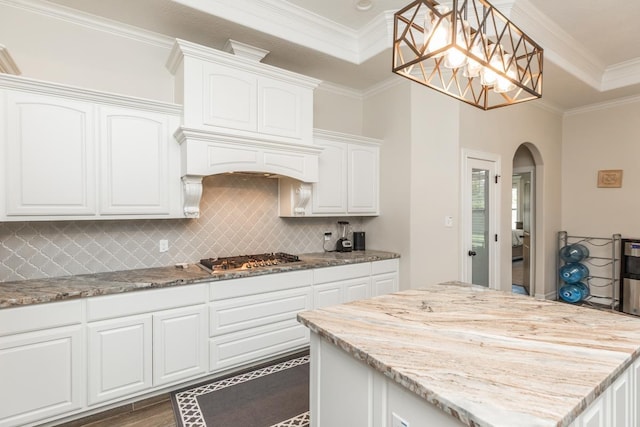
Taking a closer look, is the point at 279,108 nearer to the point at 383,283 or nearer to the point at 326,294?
the point at 326,294

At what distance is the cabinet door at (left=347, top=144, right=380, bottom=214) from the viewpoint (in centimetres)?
383

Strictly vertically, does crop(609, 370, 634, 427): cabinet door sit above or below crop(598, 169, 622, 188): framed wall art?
below

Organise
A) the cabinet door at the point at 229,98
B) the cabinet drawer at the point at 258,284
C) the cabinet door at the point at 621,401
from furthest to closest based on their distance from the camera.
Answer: the cabinet door at the point at 229,98 < the cabinet drawer at the point at 258,284 < the cabinet door at the point at 621,401

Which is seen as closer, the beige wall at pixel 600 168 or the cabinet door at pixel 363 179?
the cabinet door at pixel 363 179

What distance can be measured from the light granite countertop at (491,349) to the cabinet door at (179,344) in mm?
1273

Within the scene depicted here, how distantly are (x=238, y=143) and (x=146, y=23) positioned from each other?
1276mm

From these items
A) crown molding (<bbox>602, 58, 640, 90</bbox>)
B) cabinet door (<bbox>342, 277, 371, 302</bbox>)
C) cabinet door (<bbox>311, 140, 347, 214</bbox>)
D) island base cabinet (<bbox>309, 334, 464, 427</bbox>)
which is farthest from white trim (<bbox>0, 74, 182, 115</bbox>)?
crown molding (<bbox>602, 58, 640, 90</bbox>)

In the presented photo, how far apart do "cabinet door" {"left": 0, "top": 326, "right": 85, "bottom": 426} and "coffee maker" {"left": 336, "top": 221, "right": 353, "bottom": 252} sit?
264cm

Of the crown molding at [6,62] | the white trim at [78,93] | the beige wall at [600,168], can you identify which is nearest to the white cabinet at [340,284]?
the white trim at [78,93]

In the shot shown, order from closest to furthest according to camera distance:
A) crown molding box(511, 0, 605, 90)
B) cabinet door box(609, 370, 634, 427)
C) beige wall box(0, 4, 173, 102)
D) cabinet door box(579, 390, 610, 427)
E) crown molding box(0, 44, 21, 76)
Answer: cabinet door box(579, 390, 610, 427) < cabinet door box(609, 370, 634, 427) < crown molding box(0, 44, 21, 76) < beige wall box(0, 4, 173, 102) < crown molding box(511, 0, 605, 90)

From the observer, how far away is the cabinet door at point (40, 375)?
1943 mm

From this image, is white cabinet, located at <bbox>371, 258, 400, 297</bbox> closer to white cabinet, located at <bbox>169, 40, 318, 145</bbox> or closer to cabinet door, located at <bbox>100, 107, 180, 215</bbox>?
white cabinet, located at <bbox>169, 40, 318, 145</bbox>

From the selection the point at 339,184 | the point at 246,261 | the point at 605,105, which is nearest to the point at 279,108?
the point at 339,184

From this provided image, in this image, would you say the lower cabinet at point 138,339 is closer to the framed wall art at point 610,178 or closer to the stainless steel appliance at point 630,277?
the stainless steel appliance at point 630,277
